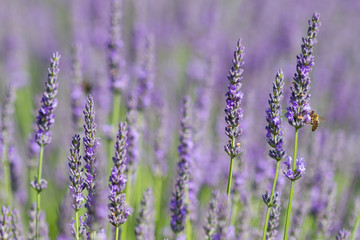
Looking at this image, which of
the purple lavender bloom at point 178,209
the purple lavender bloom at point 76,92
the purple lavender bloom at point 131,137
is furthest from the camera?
the purple lavender bloom at point 76,92

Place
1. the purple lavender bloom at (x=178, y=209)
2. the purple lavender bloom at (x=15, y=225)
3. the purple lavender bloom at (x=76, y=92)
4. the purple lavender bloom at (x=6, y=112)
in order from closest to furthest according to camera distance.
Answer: the purple lavender bloom at (x=15, y=225) < the purple lavender bloom at (x=178, y=209) < the purple lavender bloom at (x=6, y=112) < the purple lavender bloom at (x=76, y=92)

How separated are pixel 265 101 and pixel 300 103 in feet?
12.0

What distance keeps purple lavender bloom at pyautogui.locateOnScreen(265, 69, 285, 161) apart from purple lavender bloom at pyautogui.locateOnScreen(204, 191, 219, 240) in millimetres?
341

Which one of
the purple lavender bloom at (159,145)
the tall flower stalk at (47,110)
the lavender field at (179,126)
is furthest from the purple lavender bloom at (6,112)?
the purple lavender bloom at (159,145)

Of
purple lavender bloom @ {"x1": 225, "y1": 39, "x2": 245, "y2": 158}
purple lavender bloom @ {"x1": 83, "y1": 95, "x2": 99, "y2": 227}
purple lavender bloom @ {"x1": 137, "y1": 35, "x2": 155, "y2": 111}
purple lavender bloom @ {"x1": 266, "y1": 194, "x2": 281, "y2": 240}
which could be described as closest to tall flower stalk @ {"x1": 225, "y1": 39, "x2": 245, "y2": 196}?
purple lavender bloom @ {"x1": 225, "y1": 39, "x2": 245, "y2": 158}

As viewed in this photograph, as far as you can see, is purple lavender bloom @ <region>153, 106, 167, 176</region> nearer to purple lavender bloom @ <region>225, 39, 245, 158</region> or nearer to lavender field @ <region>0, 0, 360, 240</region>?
lavender field @ <region>0, 0, 360, 240</region>

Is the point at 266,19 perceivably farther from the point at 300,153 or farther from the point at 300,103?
the point at 300,103

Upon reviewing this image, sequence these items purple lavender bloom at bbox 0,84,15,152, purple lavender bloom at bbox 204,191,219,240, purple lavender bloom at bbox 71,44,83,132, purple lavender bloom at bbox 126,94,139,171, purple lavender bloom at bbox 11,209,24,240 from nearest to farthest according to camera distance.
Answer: purple lavender bloom at bbox 204,191,219,240
purple lavender bloom at bbox 11,209,24,240
purple lavender bloom at bbox 0,84,15,152
purple lavender bloom at bbox 126,94,139,171
purple lavender bloom at bbox 71,44,83,132

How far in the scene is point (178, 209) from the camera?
7.77ft

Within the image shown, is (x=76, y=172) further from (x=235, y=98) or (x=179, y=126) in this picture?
(x=179, y=126)

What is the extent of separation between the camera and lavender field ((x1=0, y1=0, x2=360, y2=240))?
1943 mm

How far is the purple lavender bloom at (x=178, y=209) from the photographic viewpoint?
7.72ft

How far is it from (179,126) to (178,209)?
7.99 feet

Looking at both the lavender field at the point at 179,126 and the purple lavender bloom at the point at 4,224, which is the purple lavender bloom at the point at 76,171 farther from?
the purple lavender bloom at the point at 4,224
